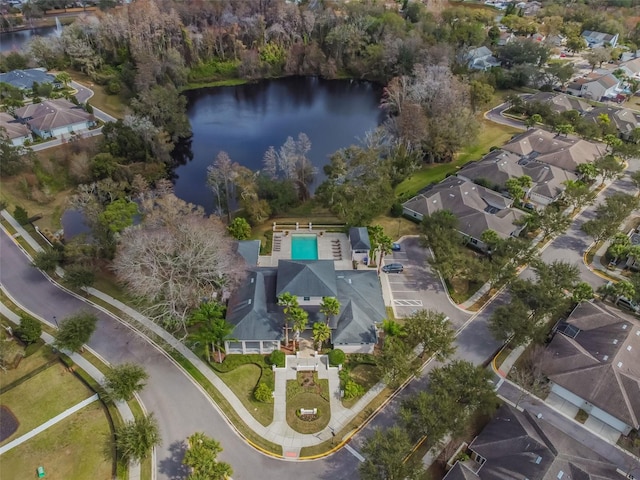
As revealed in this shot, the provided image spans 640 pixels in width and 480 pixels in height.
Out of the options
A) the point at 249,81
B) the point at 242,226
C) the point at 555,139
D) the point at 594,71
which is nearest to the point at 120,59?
the point at 249,81

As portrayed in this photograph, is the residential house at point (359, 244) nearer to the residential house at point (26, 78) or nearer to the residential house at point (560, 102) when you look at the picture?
the residential house at point (560, 102)

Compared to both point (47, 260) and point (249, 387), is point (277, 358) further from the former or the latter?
point (47, 260)

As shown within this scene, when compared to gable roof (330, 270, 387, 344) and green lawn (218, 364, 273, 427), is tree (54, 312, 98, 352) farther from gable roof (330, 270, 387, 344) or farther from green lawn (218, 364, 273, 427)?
gable roof (330, 270, 387, 344)

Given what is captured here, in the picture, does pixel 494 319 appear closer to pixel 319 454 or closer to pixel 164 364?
pixel 319 454

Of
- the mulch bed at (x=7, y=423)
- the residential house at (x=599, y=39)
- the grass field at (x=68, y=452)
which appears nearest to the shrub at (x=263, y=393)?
the grass field at (x=68, y=452)

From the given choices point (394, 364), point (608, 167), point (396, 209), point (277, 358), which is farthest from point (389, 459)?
point (608, 167)
